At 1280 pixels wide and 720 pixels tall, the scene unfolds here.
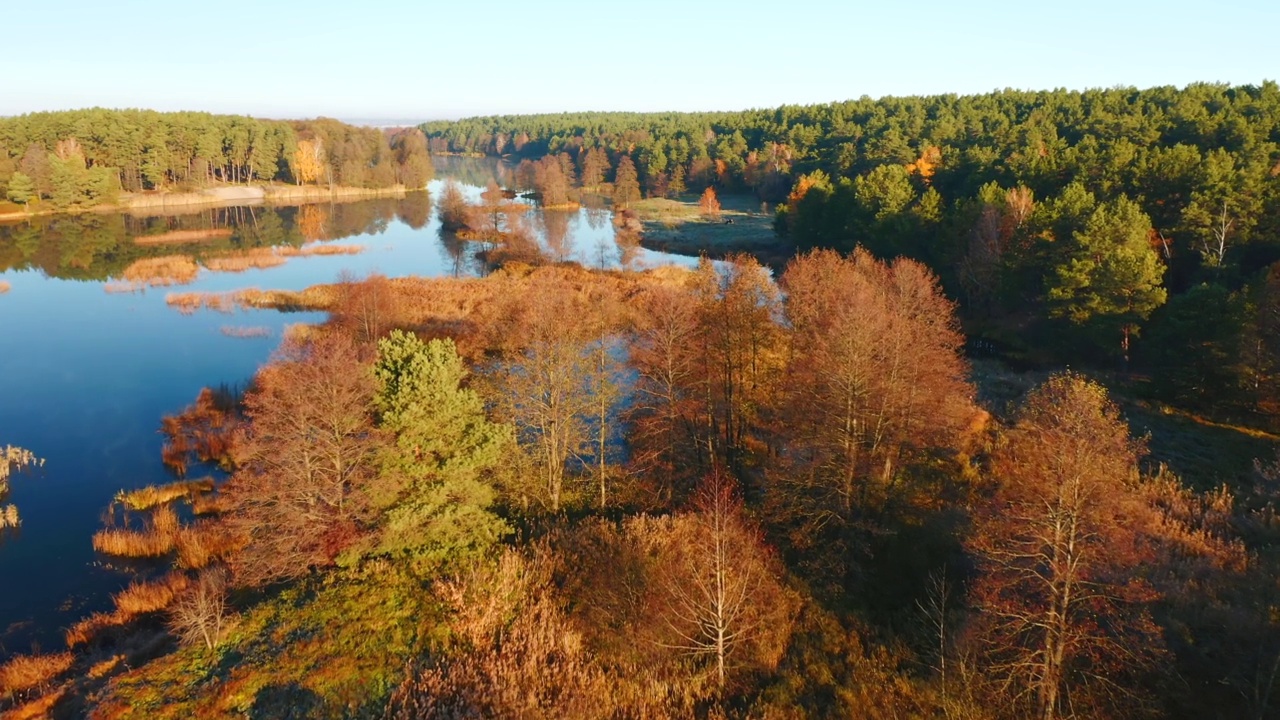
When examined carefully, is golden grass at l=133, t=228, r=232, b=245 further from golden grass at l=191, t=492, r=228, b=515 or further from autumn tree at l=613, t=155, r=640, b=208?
golden grass at l=191, t=492, r=228, b=515

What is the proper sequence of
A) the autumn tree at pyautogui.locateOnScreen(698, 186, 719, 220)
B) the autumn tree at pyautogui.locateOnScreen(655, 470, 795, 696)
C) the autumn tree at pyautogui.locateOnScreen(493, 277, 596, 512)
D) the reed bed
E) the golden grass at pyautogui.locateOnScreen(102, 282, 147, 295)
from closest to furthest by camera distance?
1. the autumn tree at pyautogui.locateOnScreen(655, 470, 795, 696)
2. the autumn tree at pyautogui.locateOnScreen(493, 277, 596, 512)
3. the reed bed
4. the golden grass at pyautogui.locateOnScreen(102, 282, 147, 295)
5. the autumn tree at pyautogui.locateOnScreen(698, 186, 719, 220)

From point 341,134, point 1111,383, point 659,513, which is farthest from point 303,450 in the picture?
point 341,134

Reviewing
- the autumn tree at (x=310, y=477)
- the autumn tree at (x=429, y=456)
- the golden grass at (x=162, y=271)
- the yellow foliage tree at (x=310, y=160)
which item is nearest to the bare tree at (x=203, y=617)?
the autumn tree at (x=310, y=477)

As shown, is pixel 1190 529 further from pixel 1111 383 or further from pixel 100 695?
pixel 100 695

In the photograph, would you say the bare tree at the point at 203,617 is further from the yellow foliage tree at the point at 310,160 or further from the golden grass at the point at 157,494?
the yellow foliage tree at the point at 310,160

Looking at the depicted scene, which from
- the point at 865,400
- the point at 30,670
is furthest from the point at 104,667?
the point at 865,400

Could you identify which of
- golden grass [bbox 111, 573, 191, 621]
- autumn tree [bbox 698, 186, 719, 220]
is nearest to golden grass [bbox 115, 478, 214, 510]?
golden grass [bbox 111, 573, 191, 621]
